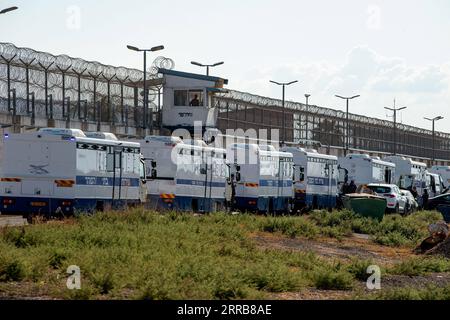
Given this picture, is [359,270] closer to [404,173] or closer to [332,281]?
[332,281]

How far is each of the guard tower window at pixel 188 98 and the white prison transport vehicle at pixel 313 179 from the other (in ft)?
44.9

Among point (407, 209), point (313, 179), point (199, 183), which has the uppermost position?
A: point (313, 179)

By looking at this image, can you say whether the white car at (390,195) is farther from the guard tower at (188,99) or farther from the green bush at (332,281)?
the green bush at (332,281)

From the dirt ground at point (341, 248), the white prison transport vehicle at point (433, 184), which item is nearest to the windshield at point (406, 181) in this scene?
the white prison transport vehicle at point (433, 184)

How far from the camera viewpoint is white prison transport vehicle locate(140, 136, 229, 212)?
1438 inches

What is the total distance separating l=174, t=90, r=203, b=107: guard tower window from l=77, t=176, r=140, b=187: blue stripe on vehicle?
3002cm

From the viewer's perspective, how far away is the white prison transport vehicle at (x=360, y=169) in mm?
56344

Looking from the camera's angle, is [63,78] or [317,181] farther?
[317,181]

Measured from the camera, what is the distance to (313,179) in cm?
5081

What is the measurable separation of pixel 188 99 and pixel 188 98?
97 millimetres

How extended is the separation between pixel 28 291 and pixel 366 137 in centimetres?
8732

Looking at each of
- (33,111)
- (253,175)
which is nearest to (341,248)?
(253,175)

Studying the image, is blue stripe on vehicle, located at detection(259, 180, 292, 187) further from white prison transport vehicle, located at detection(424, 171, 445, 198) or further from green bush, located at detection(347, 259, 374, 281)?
white prison transport vehicle, located at detection(424, 171, 445, 198)
